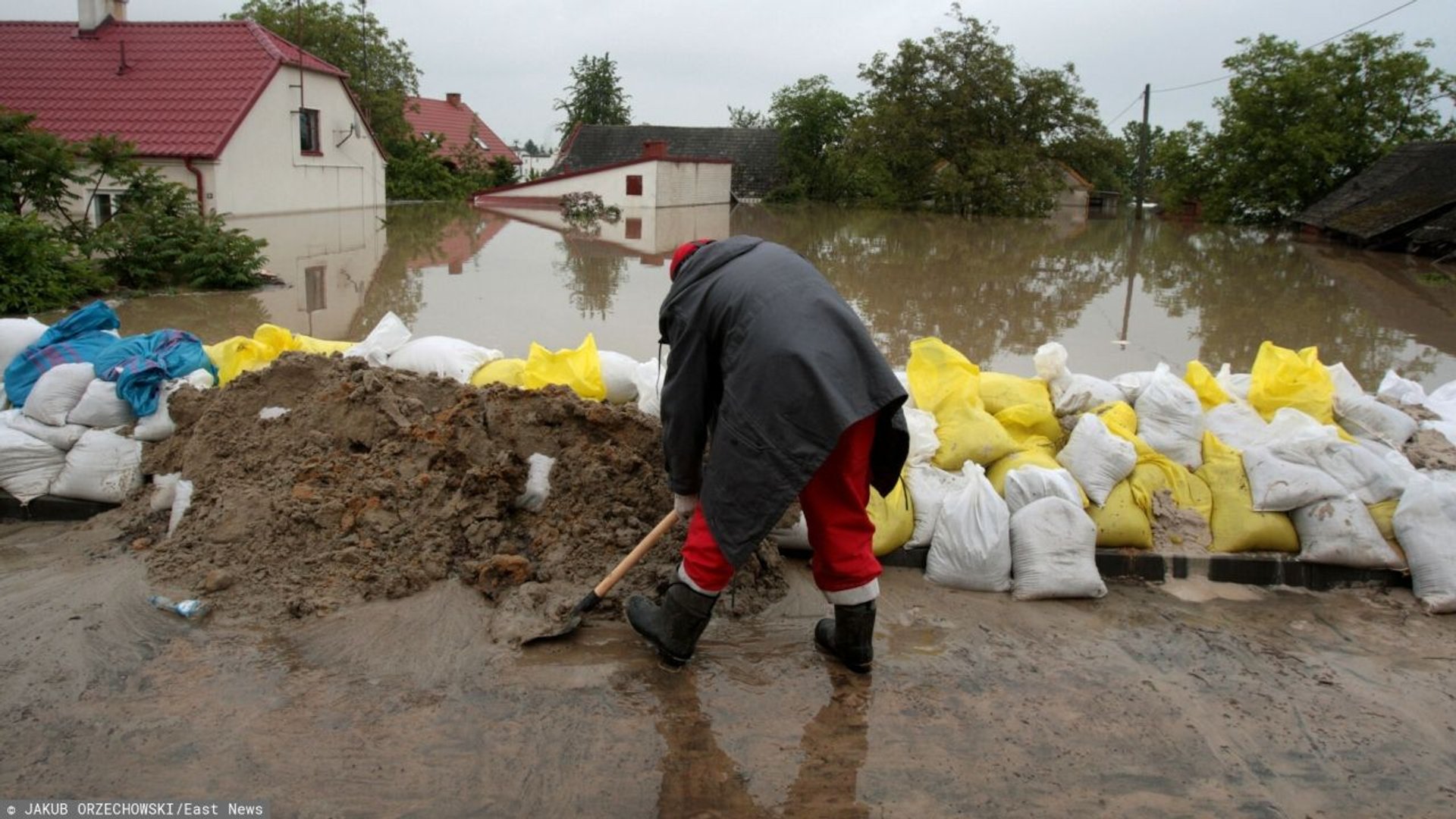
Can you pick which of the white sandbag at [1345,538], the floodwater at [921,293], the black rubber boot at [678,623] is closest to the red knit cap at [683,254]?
the black rubber boot at [678,623]

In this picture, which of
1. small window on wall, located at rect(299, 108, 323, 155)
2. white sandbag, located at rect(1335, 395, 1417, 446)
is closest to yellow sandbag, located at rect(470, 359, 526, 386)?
white sandbag, located at rect(1335, 395, 1417, 446)

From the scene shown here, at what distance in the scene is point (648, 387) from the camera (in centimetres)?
414

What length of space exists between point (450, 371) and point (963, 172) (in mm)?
31028

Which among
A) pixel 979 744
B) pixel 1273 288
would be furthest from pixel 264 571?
pixel 1273 288

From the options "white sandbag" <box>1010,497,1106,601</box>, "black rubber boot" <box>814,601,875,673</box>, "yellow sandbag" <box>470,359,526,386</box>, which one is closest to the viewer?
"black rubber boot" <box>814,601,875,673</box>

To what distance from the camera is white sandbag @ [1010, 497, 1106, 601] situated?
341 cm

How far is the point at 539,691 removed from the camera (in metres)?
2.71

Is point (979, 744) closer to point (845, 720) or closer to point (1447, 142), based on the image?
point (845, 720)

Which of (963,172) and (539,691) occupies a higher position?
(963,172)

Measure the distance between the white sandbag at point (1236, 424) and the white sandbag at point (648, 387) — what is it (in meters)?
2.29

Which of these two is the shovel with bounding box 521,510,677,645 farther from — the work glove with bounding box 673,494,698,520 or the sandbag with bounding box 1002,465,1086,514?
the sandbag with bounding box 1002,465,1086,514

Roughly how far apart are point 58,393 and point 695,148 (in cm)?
3862

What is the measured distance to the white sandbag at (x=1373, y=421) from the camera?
13.8 feet

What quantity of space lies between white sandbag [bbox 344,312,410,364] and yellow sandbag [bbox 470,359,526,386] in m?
0.44
